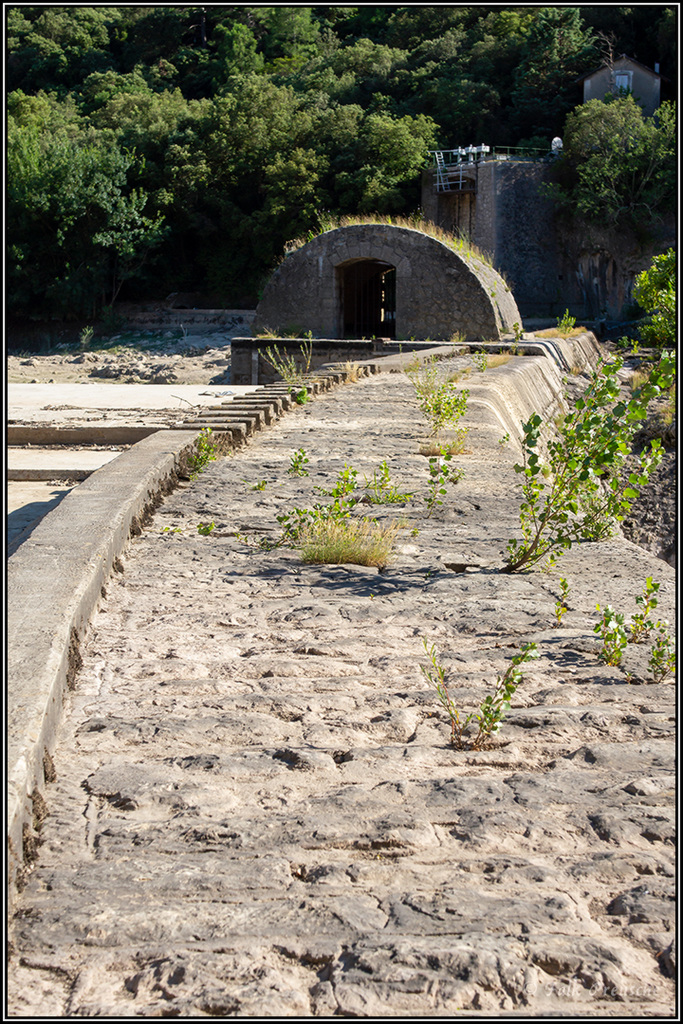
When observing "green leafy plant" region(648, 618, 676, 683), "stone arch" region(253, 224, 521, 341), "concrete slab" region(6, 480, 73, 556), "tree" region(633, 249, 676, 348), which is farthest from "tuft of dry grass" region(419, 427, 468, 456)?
"stone arch" region(253, 224, 521, 341)

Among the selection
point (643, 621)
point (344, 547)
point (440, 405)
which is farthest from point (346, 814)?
point (440, 405)

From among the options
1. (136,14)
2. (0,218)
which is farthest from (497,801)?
(136,14)

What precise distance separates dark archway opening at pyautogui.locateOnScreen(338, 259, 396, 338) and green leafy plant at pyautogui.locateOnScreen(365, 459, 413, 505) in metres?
13.4

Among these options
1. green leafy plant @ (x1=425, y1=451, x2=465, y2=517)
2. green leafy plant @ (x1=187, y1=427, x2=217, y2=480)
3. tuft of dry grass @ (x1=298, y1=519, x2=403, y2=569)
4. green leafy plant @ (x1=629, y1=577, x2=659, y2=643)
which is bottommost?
green leafy plant @ (x1=629, y1=577, x2=659, y2=643)

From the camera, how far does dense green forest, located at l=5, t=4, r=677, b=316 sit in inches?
1304

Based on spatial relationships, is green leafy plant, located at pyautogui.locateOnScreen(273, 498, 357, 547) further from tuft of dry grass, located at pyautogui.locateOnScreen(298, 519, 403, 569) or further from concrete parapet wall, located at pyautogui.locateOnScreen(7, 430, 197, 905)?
concrete parapet wall, located at pyautogui.locateOnScreen(7, 430, 197, 905)

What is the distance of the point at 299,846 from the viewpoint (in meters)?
2.07

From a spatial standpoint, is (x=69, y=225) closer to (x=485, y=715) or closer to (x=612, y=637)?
(x=612, y=637)

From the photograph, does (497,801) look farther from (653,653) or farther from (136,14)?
(136,14)

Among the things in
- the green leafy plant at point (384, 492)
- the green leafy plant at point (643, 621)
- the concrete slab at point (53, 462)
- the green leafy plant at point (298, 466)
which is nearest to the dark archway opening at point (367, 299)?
the concrete slab at point (53, 462)

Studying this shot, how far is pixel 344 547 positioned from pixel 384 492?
111cm

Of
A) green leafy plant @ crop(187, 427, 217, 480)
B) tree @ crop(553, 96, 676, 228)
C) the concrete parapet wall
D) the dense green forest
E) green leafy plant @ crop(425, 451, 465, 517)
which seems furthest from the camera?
the dense green forest

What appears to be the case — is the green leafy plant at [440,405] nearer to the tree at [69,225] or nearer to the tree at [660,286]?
the tree at [660,286]

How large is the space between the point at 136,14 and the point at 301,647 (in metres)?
54.8
